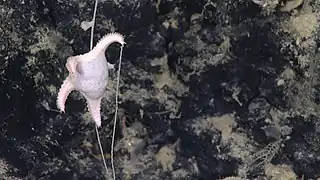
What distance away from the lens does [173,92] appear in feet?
7.61

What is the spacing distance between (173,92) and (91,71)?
2.52ft

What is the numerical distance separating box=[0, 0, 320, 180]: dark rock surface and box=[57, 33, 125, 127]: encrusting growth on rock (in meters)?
0.43

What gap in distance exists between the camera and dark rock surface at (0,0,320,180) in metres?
2.04

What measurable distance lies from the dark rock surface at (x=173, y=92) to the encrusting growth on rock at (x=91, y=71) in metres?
0.43

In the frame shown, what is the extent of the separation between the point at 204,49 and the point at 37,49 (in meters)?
0.70

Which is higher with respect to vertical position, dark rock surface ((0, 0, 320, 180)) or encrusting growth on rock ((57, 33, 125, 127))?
dark rock surface ((0, 0, 320, 180))

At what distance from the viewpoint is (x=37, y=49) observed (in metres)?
2.14

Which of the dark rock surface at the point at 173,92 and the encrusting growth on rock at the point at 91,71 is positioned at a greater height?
the dark rock surface at the point at 173,92

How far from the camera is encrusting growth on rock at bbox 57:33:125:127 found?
1.59m

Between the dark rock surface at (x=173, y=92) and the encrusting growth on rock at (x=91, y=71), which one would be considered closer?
the encrusting growth on rock at (x=91, y=71)

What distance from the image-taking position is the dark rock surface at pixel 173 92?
204 cm

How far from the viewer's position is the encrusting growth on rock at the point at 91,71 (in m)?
1.59

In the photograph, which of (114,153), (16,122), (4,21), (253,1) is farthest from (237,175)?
(4,21)

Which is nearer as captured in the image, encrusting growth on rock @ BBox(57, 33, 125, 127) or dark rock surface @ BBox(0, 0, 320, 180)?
encrusting growth on rock @ BBox(57, 33, 125, 127)
